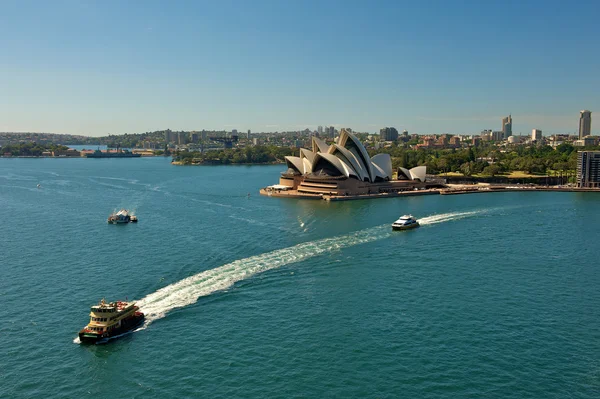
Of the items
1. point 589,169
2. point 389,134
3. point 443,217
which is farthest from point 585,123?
point 443,217

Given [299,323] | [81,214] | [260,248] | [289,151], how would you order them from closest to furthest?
1. [299,323]
2. [260,248]
3. [81,214]
4. [289,151]

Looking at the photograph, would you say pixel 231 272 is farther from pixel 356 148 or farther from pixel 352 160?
pixel 356 148

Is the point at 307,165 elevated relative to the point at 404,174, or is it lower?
elevated

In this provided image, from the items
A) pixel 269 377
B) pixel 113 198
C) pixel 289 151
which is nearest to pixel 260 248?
pixel 269 377

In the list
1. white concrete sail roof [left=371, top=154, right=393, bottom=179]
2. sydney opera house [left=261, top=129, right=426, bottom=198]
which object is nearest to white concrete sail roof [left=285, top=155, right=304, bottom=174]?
sydney opera house [left=261, top=129, right=426, bottom=198]

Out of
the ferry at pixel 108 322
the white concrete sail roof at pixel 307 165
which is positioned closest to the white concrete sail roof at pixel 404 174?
the white concrete sail roof at pixel 307 165

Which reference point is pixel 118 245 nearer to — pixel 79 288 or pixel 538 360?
pixel 79 288
